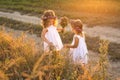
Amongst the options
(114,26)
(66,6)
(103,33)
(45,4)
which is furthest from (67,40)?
(45,4)

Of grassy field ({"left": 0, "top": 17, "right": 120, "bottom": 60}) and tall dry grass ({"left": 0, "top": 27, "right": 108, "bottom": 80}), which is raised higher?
tall dry grass ({"left": 0, "top": 27, "right": 108, "bottom": 80})

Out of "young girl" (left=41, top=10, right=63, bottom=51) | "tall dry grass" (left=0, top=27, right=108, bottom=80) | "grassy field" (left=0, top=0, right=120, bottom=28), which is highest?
"tall dry grass" (left=0, top=27, right=108, bottom=80)

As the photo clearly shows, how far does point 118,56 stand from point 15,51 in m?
6.50

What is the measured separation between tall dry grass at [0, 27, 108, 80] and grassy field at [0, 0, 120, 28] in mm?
12297

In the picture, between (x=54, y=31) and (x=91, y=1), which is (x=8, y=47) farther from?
(x=91, y=1)

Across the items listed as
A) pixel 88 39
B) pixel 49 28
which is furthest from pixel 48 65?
pixel 88 39

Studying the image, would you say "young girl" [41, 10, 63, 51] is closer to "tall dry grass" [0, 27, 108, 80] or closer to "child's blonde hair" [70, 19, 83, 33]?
"child's blonde hair" [70, 19, 83, 33]

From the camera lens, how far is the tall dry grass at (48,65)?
14.0 feet

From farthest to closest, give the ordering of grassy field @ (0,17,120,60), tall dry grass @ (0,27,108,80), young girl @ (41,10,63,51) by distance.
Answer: grassy field @ (0,17,120,60) < young girl @ (41,10,63,51) < tall dry grass @ (0,27,108,80)

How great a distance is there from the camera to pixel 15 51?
5426mm

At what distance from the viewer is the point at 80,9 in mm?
24609

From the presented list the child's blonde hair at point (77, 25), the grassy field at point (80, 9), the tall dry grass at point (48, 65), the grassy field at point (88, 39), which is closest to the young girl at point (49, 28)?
the grassy field at point (88, 39)

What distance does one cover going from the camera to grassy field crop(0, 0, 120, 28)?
19.5 meters

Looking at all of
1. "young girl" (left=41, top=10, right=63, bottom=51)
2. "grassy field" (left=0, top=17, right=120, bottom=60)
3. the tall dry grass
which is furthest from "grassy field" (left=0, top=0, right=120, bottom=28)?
the tall dry grass
